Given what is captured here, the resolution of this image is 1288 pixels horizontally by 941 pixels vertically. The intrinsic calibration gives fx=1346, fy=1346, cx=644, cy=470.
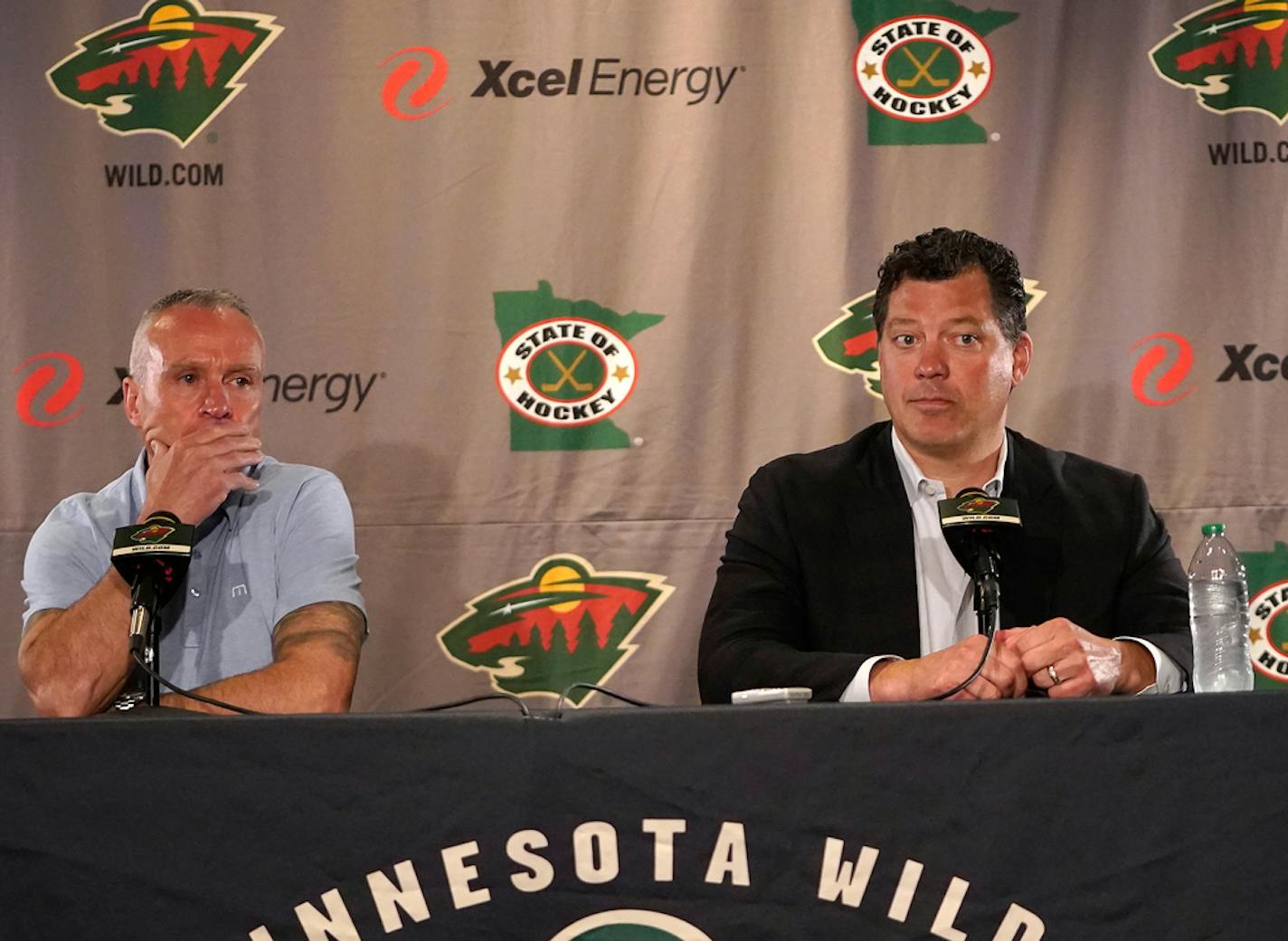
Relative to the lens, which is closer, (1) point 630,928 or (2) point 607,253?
(1) point 630,928

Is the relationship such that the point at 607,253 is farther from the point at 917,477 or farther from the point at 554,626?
the point at 917,477

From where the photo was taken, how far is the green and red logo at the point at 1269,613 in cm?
263

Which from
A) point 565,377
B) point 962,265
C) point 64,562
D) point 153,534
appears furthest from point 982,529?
point 64,562

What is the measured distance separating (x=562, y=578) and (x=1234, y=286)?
1469 millimetres

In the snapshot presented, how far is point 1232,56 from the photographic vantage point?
2746mm

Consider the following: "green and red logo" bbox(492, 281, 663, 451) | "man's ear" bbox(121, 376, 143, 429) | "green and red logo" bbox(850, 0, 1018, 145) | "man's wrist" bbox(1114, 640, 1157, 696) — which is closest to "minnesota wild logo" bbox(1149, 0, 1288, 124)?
"green and red logo" bbox(850, 0, 1018, 145)

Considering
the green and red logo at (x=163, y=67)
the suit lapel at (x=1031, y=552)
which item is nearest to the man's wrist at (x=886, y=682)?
the suit lapel at (x=1031, y=552)

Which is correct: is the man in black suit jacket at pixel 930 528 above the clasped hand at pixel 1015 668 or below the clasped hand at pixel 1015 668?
above

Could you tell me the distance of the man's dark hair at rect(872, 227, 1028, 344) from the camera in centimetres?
221

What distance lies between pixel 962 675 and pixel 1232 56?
178 centimetres

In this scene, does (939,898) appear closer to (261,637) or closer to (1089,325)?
(261,637)

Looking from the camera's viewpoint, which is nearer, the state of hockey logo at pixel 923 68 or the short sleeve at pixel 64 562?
the short sleeve at pixel 64 562

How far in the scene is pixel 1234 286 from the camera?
8.86 ft

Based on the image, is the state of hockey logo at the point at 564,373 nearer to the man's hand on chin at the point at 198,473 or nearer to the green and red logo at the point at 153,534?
the man's hand on chin at the point at 198,473
